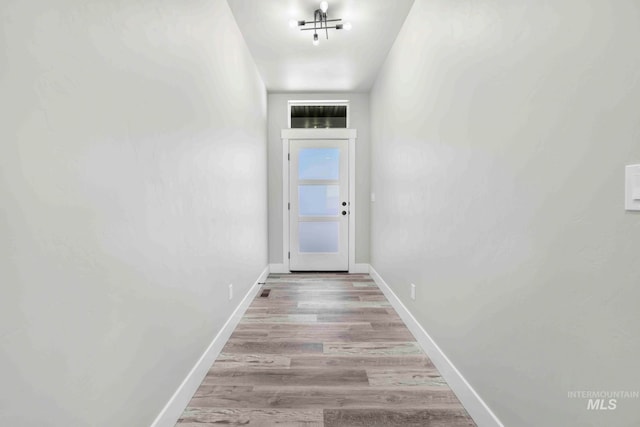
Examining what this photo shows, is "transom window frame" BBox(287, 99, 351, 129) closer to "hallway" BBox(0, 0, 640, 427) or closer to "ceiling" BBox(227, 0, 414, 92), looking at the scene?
"ceiling" BBox(227, 0, 414, 92)

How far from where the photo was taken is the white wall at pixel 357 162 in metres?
4.93

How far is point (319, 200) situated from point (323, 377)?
322 centimetres

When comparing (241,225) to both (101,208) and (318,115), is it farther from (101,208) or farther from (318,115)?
(318,115)

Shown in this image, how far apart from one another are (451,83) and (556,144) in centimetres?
104

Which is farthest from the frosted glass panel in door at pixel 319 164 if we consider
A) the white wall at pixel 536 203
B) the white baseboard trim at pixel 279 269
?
the white wall at pixel 536 203

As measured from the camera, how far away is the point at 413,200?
9.02ft

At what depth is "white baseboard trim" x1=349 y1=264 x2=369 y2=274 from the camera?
503 cm

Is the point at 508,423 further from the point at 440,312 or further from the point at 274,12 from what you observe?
the point at 274,12

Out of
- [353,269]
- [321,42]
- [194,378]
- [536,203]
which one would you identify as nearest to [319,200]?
[353,269]

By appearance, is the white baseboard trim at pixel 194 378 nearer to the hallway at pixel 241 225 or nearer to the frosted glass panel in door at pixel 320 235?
the hallway at pixel 241 225

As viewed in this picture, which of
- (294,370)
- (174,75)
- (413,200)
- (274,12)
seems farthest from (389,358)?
(274,12)

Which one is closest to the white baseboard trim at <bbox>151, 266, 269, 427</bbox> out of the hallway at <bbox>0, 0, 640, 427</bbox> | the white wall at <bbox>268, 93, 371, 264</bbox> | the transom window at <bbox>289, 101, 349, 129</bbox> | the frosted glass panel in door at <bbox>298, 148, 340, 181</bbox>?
the hallway at <bbox>0, 0, 640, 427</bbox>

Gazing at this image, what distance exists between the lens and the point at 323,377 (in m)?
2.06

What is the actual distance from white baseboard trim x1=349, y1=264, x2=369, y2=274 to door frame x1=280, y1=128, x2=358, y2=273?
0.02 metres
